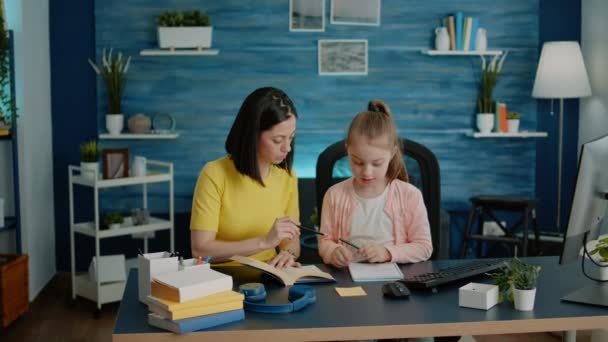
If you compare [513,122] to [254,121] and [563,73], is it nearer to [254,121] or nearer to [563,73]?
[563,73]

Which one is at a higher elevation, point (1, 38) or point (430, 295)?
point (1, 38)

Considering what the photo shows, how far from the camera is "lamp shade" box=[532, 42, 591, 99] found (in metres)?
5.11

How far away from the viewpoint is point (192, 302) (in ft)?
6.80

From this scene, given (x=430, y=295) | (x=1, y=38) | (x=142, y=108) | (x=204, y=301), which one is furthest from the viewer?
(x=142, y=108)

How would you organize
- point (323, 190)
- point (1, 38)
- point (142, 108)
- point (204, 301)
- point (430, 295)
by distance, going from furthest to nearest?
point (142, 108) → point (1, 38) → point (323, 190) → point (430, 295) → point (204, 301)

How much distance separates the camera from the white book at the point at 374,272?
2518 mm

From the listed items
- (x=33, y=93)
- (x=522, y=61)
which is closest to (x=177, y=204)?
(x=33, y=93)

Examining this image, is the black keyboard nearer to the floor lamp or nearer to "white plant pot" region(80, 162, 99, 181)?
"white plant pot" region(80, 162, 99, 181)

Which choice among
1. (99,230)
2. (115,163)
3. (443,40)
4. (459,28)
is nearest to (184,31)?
(115,163)

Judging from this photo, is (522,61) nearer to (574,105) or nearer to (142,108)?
(574,105)

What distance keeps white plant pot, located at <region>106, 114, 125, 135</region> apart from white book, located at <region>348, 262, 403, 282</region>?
287cm

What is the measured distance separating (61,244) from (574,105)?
3615 mm

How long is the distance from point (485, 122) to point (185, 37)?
6.66 ft

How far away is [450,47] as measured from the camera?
5.33 meters
